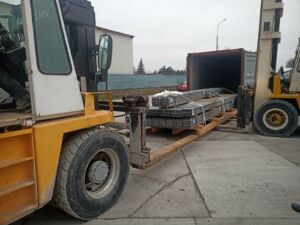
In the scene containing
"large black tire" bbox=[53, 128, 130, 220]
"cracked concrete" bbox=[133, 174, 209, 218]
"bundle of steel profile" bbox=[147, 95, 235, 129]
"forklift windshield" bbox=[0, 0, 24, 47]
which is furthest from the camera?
"bundle of steel profile" bbox=[147, 95, 235, 129]

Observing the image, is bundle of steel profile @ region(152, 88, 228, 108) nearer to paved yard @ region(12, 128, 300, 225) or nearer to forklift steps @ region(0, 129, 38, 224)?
paved yard @ region(12, 128, 300, 225)

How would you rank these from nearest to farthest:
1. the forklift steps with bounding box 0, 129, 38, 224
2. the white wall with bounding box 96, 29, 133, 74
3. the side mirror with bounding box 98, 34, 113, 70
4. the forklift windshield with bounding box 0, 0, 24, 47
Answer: the forklift steps with bounding box 0, 129, 38, 224 < the forklift windshield with bounding box 0, 0, 24, 47 < the side mirror with bounding box 98, 34, 113, 70 < the white wall with bounding box 96, 29, 133, 74

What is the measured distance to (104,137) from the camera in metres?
3.04

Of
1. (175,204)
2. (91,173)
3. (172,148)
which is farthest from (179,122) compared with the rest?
(91,173)

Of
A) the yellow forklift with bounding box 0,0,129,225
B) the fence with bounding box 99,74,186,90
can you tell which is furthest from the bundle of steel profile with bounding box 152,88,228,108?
the fence with bounding box 99,74,186,90

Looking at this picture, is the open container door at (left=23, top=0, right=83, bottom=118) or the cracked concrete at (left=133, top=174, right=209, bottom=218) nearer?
the open container door at (left=23, top=0, right=83, bottom=118)

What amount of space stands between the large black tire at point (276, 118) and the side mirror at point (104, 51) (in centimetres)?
573

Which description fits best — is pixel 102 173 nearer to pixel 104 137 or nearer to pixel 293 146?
pixel 104 137

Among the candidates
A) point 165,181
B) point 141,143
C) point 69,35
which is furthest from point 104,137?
point 165,181

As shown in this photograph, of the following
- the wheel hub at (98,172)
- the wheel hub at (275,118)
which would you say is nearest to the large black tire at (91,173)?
the wheel hub at (98,172)

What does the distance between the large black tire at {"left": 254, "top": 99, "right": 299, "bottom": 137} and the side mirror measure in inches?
226

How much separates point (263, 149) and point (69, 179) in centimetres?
484

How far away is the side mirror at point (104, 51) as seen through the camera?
3.00 meters

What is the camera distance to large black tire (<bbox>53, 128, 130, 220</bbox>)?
2668mm
